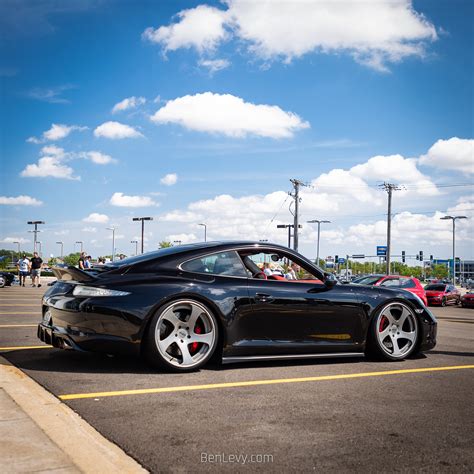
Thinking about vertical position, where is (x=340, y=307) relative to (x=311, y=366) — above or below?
above

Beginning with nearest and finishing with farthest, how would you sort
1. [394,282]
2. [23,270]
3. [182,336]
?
1. [182,336]
2. [394,282]
3. [23,270]

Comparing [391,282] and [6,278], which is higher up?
[391,282]

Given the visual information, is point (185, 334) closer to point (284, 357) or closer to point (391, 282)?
point (284, 357)

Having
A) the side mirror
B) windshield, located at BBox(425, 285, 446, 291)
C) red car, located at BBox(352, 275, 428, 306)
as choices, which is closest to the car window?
red car, located at BBox(352, 275, 428, 306)

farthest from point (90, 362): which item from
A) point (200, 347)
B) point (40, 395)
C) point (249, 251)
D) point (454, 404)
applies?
point (454, 404)

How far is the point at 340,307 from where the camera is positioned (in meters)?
6.05

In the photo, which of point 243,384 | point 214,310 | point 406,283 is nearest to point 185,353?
point 214,310

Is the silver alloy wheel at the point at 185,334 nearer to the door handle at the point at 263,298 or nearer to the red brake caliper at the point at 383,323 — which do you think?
the door handle at the point at 263,298

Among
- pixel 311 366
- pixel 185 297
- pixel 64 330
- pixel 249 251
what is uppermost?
pixel 249 251

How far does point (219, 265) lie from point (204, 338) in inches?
31.3

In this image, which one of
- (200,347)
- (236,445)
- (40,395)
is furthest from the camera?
(200,347)

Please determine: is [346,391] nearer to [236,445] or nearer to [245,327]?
[245,327]

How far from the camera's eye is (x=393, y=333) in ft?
21.2

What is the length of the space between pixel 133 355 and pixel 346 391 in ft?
6.42
